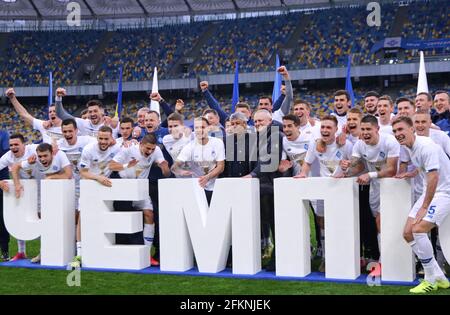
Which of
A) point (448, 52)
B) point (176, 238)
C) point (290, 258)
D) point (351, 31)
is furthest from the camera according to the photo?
point (351, 31)

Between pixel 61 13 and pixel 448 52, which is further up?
pixel 61 13

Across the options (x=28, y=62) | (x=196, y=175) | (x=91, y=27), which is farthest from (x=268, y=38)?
(x=196, y=175)

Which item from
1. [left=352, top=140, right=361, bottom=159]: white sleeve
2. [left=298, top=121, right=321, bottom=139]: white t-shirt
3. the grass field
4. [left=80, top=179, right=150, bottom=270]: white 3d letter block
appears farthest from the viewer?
[left=298, top=121, right=321, bottom=139]: white t-shirt

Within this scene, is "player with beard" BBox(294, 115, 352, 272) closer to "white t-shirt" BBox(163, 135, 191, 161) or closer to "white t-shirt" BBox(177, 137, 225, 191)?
"white t-shirt" BBox(177, 137, 225, 191)

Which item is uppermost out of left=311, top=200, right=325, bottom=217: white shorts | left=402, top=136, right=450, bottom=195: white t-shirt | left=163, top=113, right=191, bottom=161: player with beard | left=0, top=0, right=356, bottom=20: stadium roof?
left=0, top=0, right=356, bottom=20: stadium roof

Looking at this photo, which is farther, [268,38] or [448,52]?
[268,38]

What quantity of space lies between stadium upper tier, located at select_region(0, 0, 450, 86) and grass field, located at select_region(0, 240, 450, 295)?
85.1 ft

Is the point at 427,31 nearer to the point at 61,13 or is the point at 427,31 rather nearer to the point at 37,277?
the point at 61,13

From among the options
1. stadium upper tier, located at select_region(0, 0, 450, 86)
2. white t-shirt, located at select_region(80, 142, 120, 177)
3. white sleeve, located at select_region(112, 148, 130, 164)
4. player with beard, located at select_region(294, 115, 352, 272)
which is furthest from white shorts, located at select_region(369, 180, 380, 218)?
stadium upper tier, located at select_region(0, 0, 450, 86)

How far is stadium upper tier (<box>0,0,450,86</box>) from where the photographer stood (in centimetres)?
3159

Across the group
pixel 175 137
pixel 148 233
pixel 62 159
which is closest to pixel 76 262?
pixel 148 233

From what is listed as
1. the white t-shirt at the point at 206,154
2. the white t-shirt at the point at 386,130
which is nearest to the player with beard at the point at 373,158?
the white t-shirt at the point at 386,130

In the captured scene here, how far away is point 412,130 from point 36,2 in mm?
31550

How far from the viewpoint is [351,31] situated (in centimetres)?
3262
